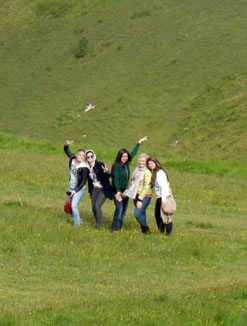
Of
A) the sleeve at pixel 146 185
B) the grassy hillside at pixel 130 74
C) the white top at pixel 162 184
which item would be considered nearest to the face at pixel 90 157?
the sleeve at pixel 146 185

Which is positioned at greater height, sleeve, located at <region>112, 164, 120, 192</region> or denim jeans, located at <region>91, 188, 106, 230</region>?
sleeve, located at <region>112, 164, 120, 192</region>

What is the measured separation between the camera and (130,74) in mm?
62406

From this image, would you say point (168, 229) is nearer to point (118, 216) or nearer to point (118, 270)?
point (118, 216)

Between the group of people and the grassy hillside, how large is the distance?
2447 centimetres

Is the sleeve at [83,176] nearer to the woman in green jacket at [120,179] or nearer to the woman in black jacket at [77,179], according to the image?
the woman in black jacket at [77,179]

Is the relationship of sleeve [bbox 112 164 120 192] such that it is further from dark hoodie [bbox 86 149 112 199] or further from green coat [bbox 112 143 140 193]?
dark hoodie [bbox 86 149 112 199]

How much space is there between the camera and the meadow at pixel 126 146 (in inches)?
546

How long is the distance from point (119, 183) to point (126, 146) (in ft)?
99.6

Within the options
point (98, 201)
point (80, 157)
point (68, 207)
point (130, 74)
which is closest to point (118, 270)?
point (98, 201)

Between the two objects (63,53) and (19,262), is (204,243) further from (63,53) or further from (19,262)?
(63,53)

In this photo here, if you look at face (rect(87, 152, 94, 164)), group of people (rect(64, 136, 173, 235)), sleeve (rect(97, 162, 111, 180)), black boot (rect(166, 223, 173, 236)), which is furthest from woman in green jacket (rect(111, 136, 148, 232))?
black boot (rect(166, 223, 173, 236))

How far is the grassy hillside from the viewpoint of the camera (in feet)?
168

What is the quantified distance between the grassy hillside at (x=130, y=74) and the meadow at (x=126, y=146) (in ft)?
0.47

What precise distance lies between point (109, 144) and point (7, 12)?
35130mm
